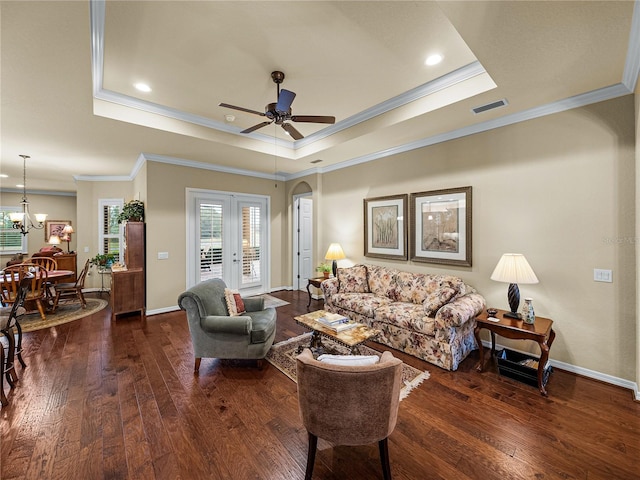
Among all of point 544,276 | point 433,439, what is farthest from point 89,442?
point 544,276

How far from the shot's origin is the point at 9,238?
8156 millimetres

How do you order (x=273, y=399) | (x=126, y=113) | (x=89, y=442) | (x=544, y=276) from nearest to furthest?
(x=89, y=442), (x=273, y=399), (x=544, y=276), (x=126, y=113)

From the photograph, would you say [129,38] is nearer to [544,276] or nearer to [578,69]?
[578,69]

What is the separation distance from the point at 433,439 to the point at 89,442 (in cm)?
252

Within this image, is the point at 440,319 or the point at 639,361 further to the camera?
the point at 440,319

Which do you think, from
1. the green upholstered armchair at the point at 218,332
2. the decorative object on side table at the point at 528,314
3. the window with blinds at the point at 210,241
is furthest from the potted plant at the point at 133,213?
the decorative object on side table at the point at 528,314

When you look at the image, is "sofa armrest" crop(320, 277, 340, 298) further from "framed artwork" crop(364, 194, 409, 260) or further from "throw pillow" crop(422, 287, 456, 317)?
"throw pillow" crop(422, 287, 456, 317)

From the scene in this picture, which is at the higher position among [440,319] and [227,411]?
[440,319]

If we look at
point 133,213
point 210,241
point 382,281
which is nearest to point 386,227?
point 382,281

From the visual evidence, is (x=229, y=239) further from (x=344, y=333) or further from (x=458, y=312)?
(x=458, y=312)

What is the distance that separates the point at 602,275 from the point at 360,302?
2.62m

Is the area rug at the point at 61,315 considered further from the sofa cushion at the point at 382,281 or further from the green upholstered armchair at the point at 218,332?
the sofa cushion at the point at 382,281

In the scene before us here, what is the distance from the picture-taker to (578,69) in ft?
7.72

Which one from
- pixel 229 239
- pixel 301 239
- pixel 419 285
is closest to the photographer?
pixel 419 285
